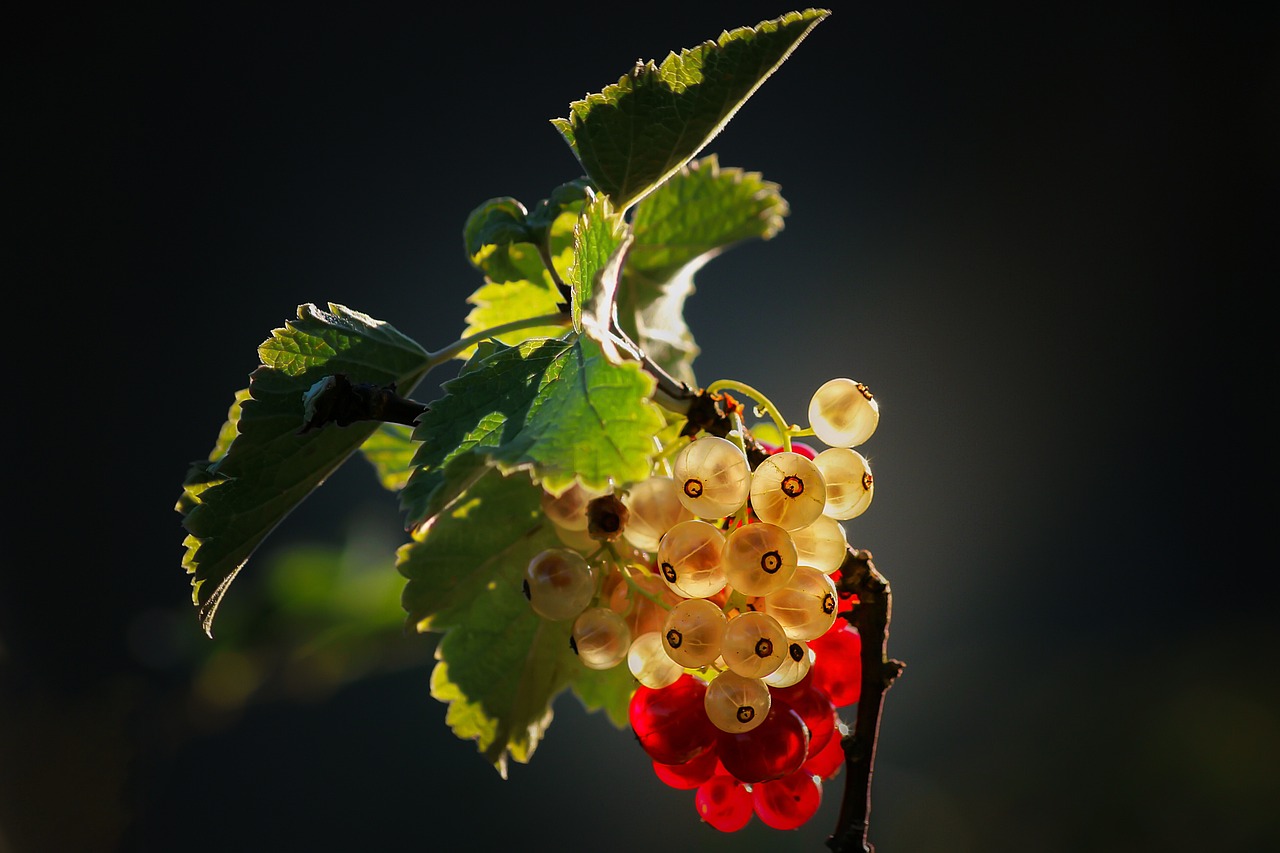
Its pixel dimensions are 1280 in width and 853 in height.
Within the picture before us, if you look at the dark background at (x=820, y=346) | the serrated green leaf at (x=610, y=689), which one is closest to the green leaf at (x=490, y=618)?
the serrated green leaf at (x=610, y=689)

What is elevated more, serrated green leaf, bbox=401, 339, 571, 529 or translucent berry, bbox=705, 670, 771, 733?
serrated green leaf, bbox=401, 339, 571, 529

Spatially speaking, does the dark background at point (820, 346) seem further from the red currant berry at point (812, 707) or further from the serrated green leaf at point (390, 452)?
the red currant berry at point (812, 707)

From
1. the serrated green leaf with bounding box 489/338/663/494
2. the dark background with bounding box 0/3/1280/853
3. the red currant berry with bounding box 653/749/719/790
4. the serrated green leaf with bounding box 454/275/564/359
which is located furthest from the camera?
the dark background with bounding box 0/3/1280/853

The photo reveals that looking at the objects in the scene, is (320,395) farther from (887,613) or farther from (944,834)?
(944,834)

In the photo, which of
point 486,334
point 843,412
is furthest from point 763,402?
point 486,334

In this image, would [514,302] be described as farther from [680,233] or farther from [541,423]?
[541,423]

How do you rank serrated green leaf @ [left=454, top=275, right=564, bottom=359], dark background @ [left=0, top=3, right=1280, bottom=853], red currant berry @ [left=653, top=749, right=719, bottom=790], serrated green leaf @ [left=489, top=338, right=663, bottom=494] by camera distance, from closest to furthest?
serrated green leaf @ [left=489, top=338, right=663, bottom=494], red currant berry @ [left=653, top=749, right=719, bottom=790], serrated green leaf @ [left=454, top=275, right=564, bottom=359], dark background @ [left=0, top=3, right=1280, bottom=853]

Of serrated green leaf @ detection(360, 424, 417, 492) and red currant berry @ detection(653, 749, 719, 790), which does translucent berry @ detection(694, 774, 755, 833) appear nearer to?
red currant berry @ detection(653, 749, 719, 790)

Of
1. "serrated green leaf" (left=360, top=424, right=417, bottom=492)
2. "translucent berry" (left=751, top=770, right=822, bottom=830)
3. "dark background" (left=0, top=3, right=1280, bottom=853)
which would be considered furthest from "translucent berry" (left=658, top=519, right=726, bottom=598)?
"dark background" (left=0, top=3, right=1280, bottom=853)
